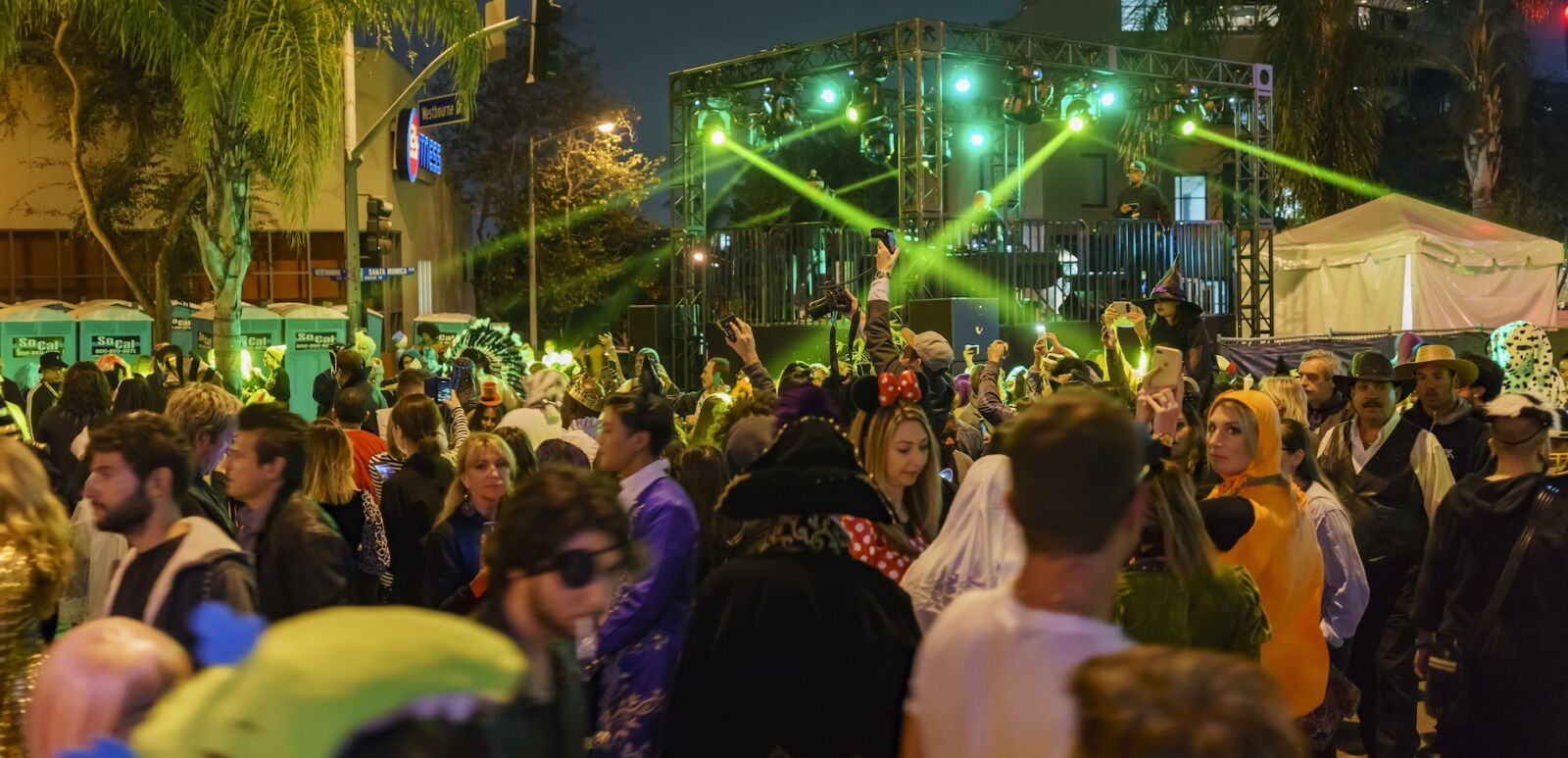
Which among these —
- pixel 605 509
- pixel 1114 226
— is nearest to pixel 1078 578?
pixel 605 509

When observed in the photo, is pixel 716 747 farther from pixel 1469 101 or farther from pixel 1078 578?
pixel 1469 101

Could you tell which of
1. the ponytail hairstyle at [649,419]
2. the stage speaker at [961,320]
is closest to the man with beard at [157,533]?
the ponytail hairstyle at [649,419]

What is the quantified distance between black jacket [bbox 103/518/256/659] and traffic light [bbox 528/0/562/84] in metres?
12.7

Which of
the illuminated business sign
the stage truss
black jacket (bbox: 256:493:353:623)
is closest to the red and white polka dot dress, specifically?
black jacket (bbox: 256:493:353:623)

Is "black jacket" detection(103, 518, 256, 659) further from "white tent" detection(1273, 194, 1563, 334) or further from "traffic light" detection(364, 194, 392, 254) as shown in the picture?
"white tent" detection(1273, 194, 1563, 334)

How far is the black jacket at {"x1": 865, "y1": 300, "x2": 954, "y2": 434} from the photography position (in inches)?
283

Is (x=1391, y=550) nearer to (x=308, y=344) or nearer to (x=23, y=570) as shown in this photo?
(x=23, y=570)

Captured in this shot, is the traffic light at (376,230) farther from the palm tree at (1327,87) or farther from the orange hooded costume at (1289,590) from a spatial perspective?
the palm tree at (1327,87)

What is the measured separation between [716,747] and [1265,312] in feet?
75.3

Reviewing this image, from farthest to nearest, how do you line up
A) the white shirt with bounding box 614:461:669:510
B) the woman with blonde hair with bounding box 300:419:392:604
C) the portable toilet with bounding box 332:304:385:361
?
the portable toilet with bounding box 332:304:385:361 → the woman with blonde hair with bounding box 300:419:392:604 → the white shirt with bounding box 614:461:669:510

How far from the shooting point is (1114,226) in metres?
22.5

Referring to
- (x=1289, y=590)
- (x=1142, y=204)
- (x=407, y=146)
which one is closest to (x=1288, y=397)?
(x=1289, y=590)

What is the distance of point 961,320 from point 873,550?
1276 cm

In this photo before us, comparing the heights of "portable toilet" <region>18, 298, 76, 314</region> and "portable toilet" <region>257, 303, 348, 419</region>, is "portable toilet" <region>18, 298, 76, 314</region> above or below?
above
